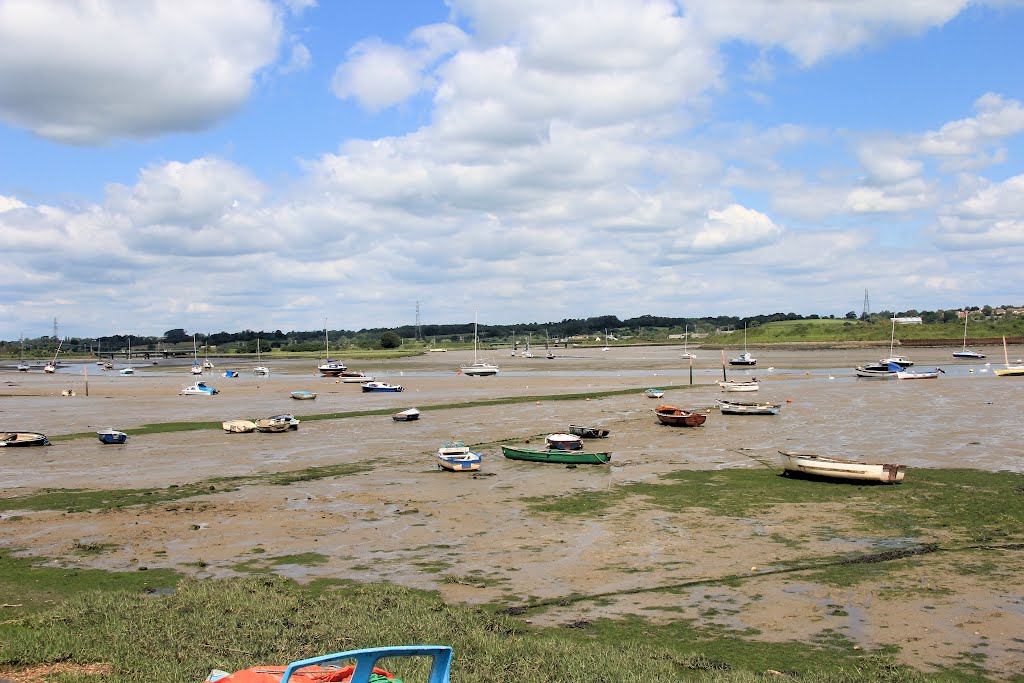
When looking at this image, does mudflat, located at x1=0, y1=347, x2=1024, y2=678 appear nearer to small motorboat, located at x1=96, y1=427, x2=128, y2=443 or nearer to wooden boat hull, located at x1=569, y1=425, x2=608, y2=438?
wooden boat hull, located at x1=569, y1=425, x2=608, y2=438

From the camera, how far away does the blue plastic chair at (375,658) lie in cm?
704

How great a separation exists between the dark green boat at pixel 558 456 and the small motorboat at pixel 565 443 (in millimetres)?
1093

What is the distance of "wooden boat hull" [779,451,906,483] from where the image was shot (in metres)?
33.5

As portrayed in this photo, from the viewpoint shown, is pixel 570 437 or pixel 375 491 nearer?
pixel 375 491

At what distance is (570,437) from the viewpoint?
146 ft

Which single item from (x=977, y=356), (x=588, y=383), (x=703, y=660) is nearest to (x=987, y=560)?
(x=703, y=660)

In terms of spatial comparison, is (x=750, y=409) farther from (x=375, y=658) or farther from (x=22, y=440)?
(x=375, y=658)

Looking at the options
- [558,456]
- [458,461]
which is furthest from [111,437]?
[558,456]

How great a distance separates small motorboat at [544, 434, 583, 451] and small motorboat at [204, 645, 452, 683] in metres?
35.6

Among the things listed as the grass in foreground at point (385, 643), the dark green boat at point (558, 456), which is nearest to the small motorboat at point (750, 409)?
the dark green boat at point (558, 456)

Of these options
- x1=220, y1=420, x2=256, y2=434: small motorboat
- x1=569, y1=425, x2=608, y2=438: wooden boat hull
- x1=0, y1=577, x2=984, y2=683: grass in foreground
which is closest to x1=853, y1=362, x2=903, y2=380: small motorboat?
x1=569, y1=425, x2=608, y2=438: wooden boat hull

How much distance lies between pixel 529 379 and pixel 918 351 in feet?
348

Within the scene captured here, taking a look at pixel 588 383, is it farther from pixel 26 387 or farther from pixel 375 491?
pixel 26 387

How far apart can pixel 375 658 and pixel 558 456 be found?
115 ft
